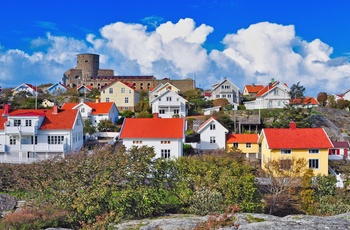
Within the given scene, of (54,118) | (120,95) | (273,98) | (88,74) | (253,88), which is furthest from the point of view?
(88,74)

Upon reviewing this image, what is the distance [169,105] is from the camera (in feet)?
196

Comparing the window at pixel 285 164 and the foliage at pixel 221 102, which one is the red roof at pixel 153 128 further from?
the foliage at pixel 221 102

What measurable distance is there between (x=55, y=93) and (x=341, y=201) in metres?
71.6

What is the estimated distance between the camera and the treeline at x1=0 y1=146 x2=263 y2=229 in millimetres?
19906

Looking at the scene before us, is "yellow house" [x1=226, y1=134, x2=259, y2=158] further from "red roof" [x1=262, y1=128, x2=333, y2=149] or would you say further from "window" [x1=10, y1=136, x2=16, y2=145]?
"window" [x1=10, y1=136, x2=16, y2=145]

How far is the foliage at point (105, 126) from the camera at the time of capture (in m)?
52.6

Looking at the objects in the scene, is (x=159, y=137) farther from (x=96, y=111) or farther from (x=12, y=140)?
(x=96, y=111)

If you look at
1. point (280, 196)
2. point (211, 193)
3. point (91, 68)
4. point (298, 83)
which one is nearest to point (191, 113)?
point (298, 83)

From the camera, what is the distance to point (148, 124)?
41.7 meters

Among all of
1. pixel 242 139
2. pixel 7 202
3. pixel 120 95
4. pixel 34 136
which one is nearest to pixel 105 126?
pixel 34 136

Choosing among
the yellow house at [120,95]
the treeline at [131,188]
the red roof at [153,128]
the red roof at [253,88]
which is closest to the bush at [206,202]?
the treeline at [131,188]

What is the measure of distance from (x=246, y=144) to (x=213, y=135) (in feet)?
13.6

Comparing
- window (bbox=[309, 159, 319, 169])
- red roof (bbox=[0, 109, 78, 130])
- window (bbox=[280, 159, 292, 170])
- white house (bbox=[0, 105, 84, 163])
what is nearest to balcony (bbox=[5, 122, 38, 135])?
white house (bbox=[0, 105, 84, 163])

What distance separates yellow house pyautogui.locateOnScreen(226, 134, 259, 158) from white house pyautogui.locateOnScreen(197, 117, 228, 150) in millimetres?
925
